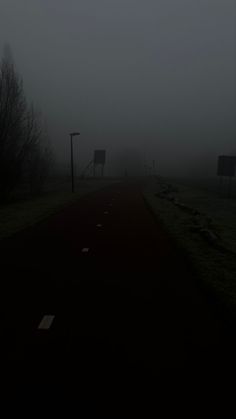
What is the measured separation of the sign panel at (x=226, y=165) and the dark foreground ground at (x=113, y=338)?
4519 centimetres

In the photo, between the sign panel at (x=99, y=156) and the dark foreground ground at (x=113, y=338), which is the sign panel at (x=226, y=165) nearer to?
the sign panel at (x=99, y=156)

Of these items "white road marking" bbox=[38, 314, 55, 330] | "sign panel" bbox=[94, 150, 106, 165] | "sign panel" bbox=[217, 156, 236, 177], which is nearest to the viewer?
"white road marking" bbox=[38, 314, 55, 330]

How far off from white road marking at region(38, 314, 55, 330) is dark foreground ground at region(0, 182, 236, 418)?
0.24ft

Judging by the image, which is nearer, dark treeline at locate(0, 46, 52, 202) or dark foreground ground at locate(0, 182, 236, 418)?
dark foreground ground at locate(0, 182, 236, 418)

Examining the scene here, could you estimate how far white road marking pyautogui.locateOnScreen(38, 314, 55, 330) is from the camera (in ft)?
19.3

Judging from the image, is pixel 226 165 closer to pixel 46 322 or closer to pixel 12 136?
pixel 12 136

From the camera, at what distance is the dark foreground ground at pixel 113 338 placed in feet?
13.5

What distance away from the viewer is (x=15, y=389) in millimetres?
4168

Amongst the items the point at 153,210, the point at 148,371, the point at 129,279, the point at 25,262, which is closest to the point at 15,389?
the point at 148,371

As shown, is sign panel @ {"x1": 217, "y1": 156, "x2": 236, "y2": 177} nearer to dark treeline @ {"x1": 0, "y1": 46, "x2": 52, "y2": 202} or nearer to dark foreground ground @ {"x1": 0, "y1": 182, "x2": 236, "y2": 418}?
dark treeline @ {"x1": 0, "y1": 46, "x2": 52, "y2": 202}

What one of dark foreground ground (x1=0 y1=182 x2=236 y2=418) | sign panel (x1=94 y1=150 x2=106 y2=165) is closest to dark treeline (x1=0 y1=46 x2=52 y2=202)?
dark foreground ground (x1=0 y1=182 x2=236 y2=418)

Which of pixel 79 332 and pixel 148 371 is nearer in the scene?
pixel 148 371

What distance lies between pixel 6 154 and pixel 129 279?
28.3 m

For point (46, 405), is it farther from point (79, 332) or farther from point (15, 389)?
point (79, 332)
